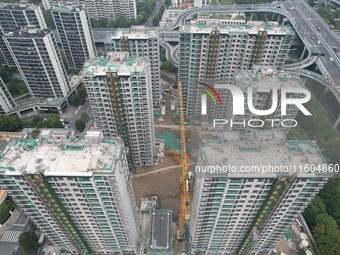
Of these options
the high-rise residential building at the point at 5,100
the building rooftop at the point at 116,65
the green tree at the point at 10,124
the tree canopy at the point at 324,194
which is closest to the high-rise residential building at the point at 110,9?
the high-rise residential building at the point at 5,100

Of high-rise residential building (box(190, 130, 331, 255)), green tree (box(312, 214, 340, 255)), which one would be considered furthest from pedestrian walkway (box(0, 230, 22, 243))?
green tree (box(312, 214, 340, 255))

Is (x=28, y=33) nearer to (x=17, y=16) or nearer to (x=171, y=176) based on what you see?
(x=17, y=16)

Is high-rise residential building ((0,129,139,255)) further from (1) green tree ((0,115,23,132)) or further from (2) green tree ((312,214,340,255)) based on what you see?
(1) green tree ((0,115,23,132))

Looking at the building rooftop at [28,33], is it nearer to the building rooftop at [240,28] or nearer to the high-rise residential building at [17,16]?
the high-rise residential building at [17,16]

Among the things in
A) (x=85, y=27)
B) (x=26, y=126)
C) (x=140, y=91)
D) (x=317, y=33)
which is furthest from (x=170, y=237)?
(x=317, y=33)

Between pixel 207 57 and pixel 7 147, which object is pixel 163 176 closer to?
pixel 207 57
